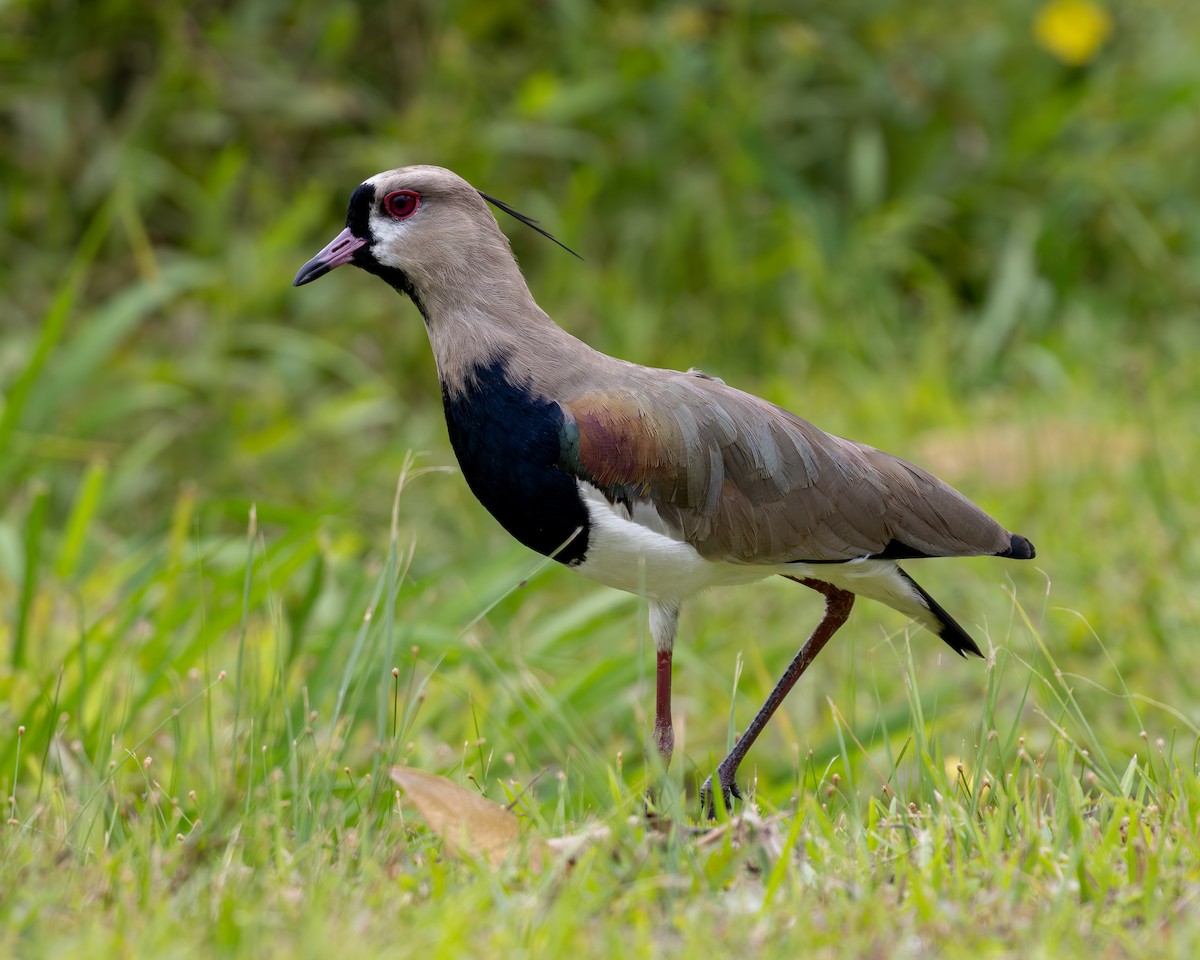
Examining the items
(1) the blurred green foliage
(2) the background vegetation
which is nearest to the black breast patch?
(2) the background vegetation

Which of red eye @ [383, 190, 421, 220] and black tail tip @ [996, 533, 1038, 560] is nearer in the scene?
red eye @ [383, 190, 421, 220]

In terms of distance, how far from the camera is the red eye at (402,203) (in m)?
3.10

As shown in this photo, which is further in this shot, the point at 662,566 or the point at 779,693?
the point at 779,693

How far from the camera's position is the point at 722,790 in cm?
303

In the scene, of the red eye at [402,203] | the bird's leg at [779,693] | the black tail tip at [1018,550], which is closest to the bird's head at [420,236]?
the red eye at [402,203]

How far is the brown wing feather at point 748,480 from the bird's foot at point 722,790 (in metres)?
0.41

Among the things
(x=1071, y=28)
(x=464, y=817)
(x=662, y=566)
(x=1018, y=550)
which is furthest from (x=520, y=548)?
(x=1071, y=28)

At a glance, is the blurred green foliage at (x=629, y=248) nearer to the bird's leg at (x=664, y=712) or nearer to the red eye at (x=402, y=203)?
the bird's leg at (x=664, y=712)

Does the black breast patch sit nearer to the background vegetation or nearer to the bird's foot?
the background vegetation

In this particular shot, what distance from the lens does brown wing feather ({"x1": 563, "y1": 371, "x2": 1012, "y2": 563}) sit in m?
2.96

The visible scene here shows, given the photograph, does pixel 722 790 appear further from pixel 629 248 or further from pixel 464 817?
pixel 629 248

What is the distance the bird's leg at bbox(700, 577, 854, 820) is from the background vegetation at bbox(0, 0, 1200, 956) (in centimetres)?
8

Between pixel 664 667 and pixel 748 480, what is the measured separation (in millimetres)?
401

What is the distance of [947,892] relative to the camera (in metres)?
2.34
